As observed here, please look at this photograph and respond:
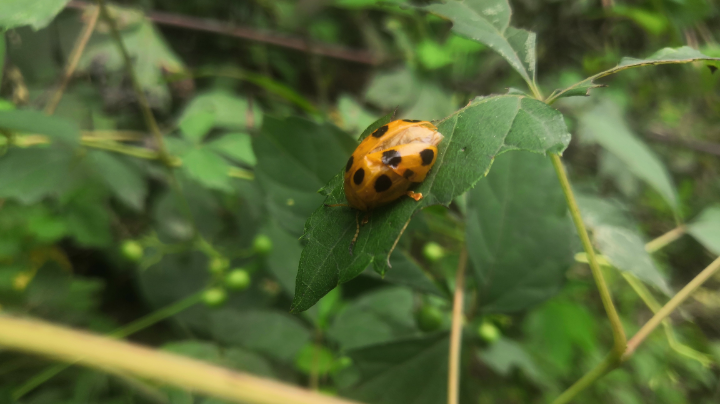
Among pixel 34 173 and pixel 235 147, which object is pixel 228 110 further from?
pixel 34 173

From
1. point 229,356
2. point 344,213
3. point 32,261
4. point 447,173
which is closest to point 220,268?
point 229,356

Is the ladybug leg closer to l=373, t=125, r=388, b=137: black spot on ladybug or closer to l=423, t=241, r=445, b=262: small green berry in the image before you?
l=373, t=125, r=388, b=137: black spot on ladybug

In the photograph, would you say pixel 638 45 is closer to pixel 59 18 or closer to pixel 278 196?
pixel 278 196

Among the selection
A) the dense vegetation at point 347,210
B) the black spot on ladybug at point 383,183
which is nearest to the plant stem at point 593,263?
the dense vegetation at point 347,210

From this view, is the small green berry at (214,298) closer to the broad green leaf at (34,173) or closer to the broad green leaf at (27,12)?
the broad green leaf at (34,173)

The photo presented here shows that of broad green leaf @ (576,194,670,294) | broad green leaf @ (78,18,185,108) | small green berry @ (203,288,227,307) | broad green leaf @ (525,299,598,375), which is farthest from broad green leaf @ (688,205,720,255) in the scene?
broad green leaf @ (78,18,185,108)

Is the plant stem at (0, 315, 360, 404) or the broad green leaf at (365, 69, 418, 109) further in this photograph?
the broad green leaf at (365, 69, 418, 109)
